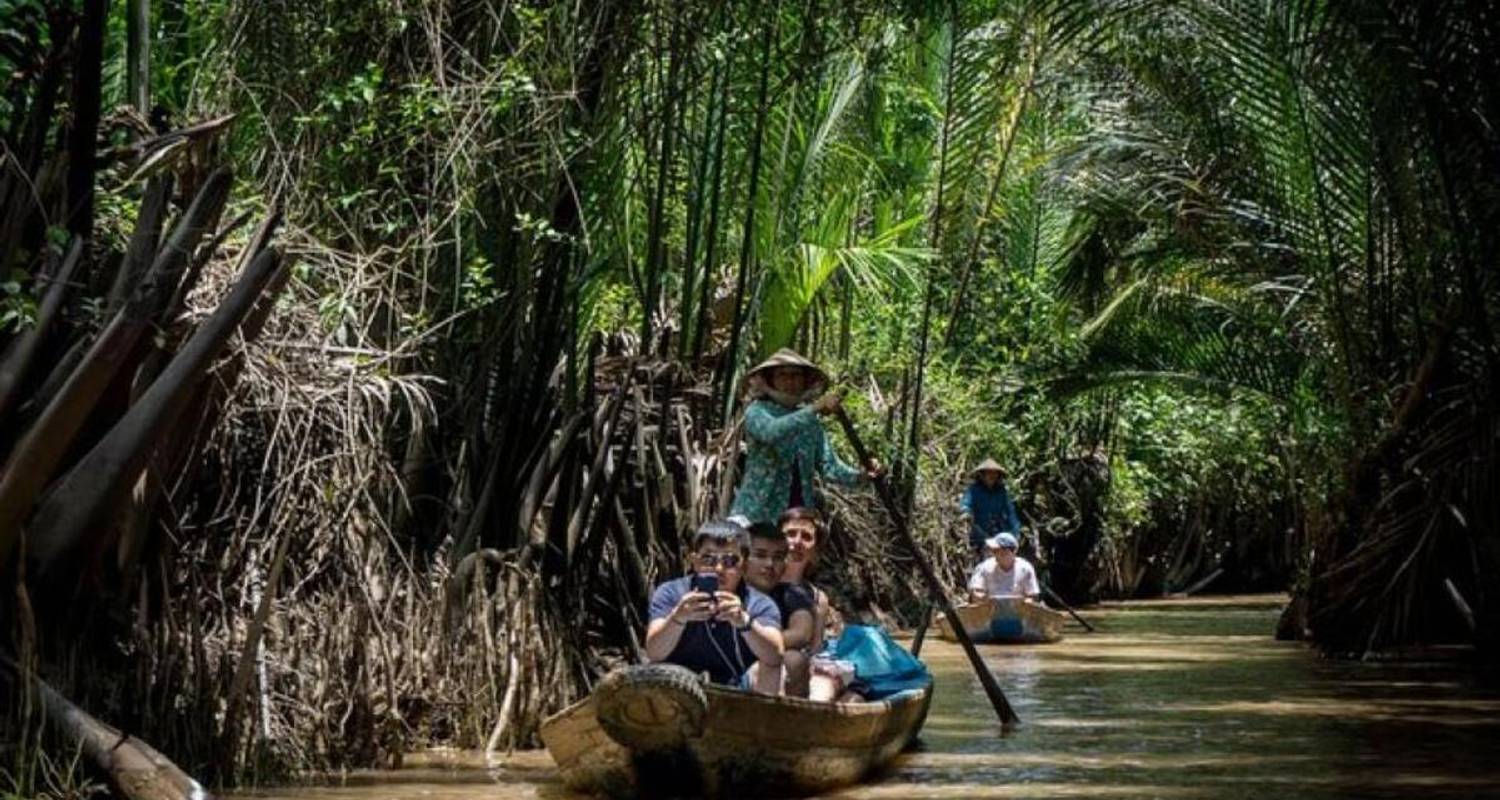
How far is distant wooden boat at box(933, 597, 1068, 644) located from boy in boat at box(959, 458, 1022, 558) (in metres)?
0.87

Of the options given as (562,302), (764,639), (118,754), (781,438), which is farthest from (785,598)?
(118,754)

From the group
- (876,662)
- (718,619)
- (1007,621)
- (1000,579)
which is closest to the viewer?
(718,619)

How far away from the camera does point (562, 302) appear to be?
1142 cm

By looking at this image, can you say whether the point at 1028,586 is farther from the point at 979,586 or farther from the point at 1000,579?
the point at 979,586

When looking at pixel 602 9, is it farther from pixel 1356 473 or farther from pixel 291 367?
pixel 1356 473

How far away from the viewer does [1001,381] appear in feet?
78.9

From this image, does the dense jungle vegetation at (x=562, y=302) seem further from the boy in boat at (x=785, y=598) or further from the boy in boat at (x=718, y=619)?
the boy in boat at (x=785, y=598)

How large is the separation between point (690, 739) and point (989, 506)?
1253cm

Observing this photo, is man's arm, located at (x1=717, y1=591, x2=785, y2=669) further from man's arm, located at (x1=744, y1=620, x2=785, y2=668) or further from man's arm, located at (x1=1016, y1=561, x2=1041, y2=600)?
man's arm, located at (x1=1016, y1=561, x2=1041, y2=600)

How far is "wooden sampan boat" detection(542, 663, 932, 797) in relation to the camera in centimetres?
845

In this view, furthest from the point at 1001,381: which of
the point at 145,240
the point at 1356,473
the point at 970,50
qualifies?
the point at 145,240

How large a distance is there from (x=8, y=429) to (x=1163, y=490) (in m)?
23.9

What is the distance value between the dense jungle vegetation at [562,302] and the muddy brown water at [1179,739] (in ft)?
1.86

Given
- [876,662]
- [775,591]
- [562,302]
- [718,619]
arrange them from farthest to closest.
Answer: [562,302] → [876,662] → [775,591] → [718,619]
